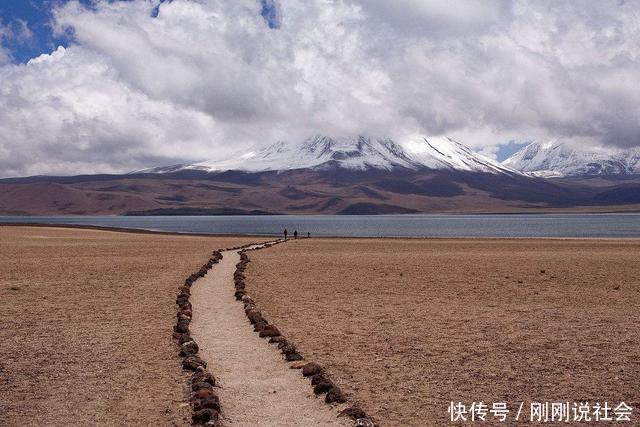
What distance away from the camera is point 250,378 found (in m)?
11.2

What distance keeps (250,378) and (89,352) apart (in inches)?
159

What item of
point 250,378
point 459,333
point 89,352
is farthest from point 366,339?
point 89,352

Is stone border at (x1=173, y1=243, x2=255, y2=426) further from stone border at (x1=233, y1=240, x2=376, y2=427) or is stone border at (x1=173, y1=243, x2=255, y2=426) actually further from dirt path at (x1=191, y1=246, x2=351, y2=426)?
stone border at (x1=233, y1=240, x2=376, y2=427)

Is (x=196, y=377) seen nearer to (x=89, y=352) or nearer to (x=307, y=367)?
(x=307, y=367)

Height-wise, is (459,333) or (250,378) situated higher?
(459,333)

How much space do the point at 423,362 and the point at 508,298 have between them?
943cm

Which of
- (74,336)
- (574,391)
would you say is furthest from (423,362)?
(74,336)

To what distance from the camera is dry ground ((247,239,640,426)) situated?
34.3 feet

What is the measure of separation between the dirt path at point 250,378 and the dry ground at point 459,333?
759 millimetres

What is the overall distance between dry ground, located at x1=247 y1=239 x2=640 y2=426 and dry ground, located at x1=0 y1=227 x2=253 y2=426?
2973 millimetres

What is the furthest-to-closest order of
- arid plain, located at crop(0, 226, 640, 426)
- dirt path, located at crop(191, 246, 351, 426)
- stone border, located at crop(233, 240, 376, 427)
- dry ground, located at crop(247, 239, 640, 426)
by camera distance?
dry ground, located at crop(247, 239, 640, 426) < arid plain, located at crop(0, 226, 640, 426) < dirt path, located at crop(191, 246, 351, 426) < stone border, located at crop(233, 240, 376, 427)

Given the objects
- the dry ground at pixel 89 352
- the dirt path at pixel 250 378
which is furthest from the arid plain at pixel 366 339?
the dirt path at pixel 250 378

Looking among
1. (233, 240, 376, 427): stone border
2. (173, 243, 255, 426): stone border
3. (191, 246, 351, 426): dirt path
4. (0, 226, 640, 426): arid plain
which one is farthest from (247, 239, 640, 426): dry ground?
(173, 243, 255, 426): stone border

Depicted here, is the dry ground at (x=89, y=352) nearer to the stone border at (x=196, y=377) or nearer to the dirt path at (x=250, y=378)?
the stone border at (x=196, y=377)
